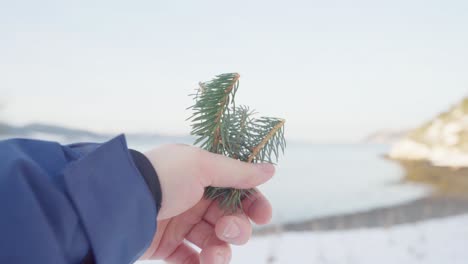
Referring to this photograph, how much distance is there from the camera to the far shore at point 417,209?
1545 millimetres

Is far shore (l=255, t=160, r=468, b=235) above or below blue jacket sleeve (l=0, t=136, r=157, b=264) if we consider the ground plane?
below

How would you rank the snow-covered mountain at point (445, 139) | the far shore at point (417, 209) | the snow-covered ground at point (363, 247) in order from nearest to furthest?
the snow-covered ground at point (363, 247)
the far shore at point (417, 209)
the snow-covered mountain at point (445, 139)

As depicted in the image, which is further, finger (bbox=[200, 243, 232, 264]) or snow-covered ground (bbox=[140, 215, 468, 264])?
snow-covered ground (bbox=[140, 215, 468, 264])

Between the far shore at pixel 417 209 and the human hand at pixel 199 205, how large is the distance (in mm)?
826

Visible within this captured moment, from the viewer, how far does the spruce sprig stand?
1.00 ft

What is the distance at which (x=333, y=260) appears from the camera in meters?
1.04

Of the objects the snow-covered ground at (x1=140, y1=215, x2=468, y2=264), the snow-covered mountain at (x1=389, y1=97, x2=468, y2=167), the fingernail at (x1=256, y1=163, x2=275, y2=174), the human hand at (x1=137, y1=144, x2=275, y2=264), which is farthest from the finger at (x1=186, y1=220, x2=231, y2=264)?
the snow-covered mountain at (x1=389, y1=97, x2=468, y2=167)

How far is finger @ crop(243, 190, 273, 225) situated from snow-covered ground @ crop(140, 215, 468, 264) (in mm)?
639

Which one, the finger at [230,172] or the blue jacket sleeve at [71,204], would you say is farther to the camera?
the finger at [230,172]

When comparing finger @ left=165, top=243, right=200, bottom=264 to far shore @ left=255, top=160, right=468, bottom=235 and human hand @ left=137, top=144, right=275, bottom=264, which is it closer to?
human hand @ left=137, top=144, right=275, bottom=264

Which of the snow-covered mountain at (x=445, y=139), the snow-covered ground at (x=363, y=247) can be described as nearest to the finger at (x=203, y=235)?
the snow-covered ground at (x=363, y=247)

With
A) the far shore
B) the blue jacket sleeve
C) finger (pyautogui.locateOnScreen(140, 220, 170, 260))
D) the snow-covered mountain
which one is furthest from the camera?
the snow-covered mountain

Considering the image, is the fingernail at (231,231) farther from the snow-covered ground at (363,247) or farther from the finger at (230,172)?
the snow-covered ground at (363,247)

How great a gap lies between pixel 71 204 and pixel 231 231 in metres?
0.16
